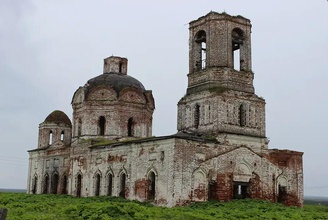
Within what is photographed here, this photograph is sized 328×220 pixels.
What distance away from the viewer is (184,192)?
76.8ft

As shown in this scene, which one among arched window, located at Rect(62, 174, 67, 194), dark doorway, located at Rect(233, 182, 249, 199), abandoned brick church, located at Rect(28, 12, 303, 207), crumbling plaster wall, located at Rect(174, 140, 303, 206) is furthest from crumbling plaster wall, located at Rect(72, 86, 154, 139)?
crumbling plaster wall, located at Rect(174, 140, 303, 206)

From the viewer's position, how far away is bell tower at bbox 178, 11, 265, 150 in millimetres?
25984

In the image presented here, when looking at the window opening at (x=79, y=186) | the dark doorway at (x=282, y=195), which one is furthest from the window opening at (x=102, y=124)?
the dark doorway at (x=282, y=195)

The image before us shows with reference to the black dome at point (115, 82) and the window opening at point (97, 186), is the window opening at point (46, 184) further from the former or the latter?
the black dome at point (115, 82)

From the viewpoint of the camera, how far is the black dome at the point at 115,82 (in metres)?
33.5

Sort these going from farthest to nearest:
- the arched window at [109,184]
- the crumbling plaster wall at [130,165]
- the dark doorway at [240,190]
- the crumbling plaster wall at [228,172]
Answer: the arched window at [109,184]
the dark doorway at [240,190]
the crumbling plaster wall at [130,165]
the crumbling plaster wall at [228,172]

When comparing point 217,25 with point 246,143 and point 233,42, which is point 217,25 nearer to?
point 233,42

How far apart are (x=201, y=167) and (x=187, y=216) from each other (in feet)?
25.8

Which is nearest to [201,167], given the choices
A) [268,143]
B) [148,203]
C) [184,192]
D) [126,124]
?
[184,192]

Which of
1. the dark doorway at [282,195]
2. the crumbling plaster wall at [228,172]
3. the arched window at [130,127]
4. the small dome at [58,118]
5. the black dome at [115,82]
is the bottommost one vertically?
the dark doorway at [282,195]

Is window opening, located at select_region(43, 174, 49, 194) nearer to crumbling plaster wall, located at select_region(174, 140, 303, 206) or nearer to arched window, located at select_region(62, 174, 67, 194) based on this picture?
arched window, located at select_region(62, 174, 67, 194)

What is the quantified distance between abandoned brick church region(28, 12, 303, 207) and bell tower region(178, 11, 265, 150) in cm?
6

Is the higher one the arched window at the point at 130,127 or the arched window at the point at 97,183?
the arched window at the point at 130,127

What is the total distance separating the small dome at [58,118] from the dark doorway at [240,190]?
16.3 metres
